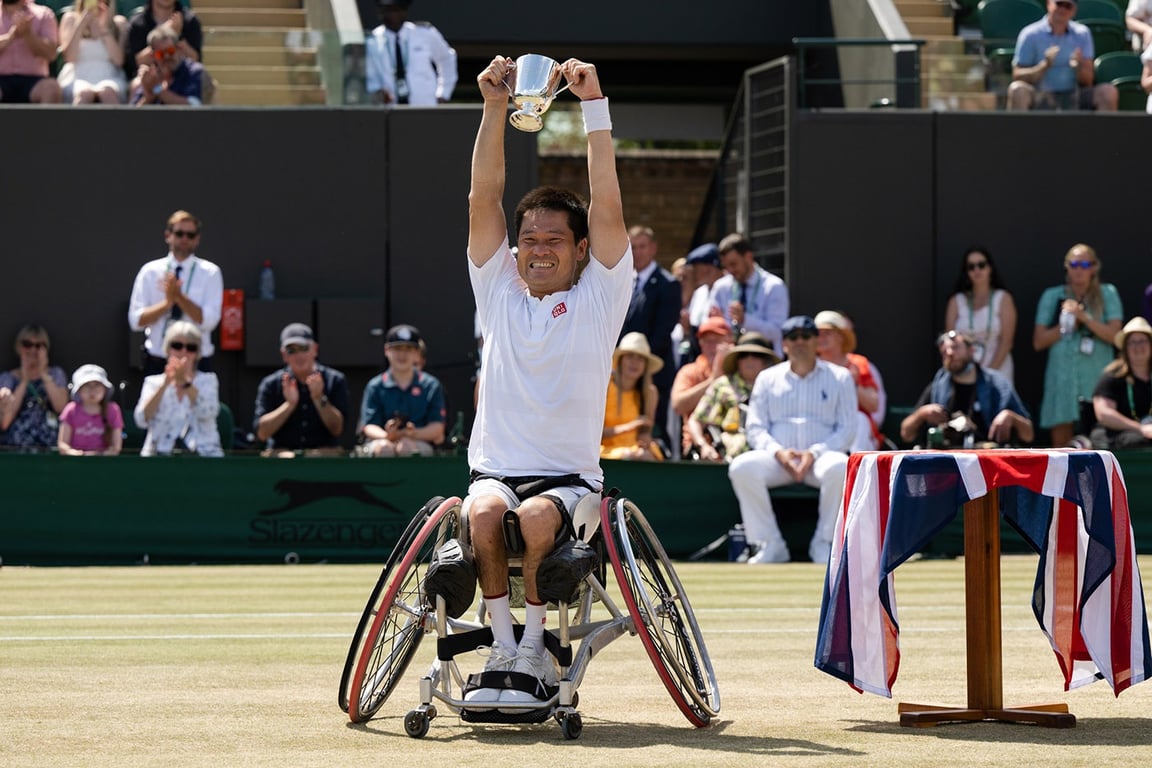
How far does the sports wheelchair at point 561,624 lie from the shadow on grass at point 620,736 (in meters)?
0.06

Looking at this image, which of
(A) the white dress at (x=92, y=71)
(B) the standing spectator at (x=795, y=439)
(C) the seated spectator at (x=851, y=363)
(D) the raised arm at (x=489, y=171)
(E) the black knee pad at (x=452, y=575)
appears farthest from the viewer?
(A) the white dress at (x=92, y=71)

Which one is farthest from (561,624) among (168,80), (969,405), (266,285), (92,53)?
(92,53)

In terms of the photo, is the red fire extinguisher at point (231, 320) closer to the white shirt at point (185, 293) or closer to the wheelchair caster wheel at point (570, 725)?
the white shirt at point (185, 293)

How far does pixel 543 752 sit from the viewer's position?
541 centimetres

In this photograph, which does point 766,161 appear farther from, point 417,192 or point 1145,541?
point 1145,541

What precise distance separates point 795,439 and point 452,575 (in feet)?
25.8

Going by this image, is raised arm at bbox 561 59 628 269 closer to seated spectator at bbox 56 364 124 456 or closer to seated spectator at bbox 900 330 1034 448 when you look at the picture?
seated spectator at bbox 900 330 1034 448

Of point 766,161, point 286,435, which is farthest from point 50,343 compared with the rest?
point 766,161

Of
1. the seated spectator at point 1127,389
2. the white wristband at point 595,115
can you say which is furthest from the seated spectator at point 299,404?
the white wristband at point 595,115

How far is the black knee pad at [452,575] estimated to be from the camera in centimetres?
580

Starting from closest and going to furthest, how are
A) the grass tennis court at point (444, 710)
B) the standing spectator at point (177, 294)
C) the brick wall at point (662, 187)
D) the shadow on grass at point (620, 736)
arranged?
the grass tennis court at point (444, 710)
the shadow on grass at point (620, 736)
the standing spectator at point (177, 294)
the brick wall at point (662, 187)

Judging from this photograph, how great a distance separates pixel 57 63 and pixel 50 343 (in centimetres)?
260

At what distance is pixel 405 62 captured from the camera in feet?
55.3

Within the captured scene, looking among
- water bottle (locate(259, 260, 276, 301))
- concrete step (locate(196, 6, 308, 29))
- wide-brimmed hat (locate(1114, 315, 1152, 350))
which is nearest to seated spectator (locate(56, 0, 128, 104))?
water bottle (locate(259, 260, 276, 301))
